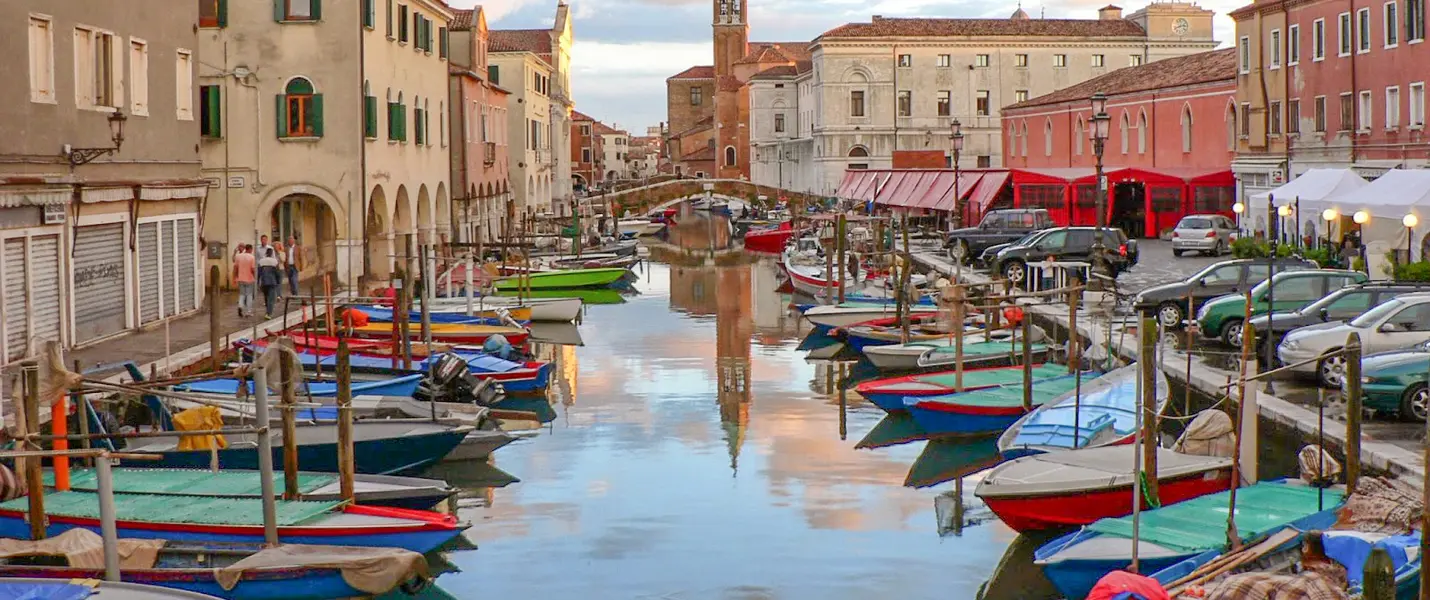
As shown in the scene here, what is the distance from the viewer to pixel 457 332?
31312 mm

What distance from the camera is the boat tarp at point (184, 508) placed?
14781mm

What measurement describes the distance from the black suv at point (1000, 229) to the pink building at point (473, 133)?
42.7ft

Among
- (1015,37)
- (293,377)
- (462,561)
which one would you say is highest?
(1015,37)

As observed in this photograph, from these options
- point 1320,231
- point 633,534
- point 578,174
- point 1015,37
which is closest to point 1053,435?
point 633,534

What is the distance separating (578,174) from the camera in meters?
133

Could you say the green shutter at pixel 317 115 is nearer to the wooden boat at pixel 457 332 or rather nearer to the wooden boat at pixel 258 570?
the wooden boat at pixel 457 332

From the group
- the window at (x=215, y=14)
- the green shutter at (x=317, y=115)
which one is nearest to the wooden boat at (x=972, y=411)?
the green shutter at (x=317, y=115)

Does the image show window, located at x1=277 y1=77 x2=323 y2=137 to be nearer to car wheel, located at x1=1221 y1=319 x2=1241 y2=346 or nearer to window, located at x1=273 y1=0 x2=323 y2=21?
window, located at x1=273 y1=0 x2=323 y2=21

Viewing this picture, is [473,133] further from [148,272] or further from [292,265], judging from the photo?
[148,272]

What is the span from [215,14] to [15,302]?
45.1 ft

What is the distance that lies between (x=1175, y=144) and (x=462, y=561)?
44419 millimetres

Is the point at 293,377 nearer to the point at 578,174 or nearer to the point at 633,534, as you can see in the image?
the point at 633,534

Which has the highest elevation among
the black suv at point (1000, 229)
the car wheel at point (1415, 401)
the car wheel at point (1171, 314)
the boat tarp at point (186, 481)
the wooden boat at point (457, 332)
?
the black suv at point (1000, 229)

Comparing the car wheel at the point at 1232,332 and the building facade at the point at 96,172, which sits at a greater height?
the building facade at the point at 96,172
